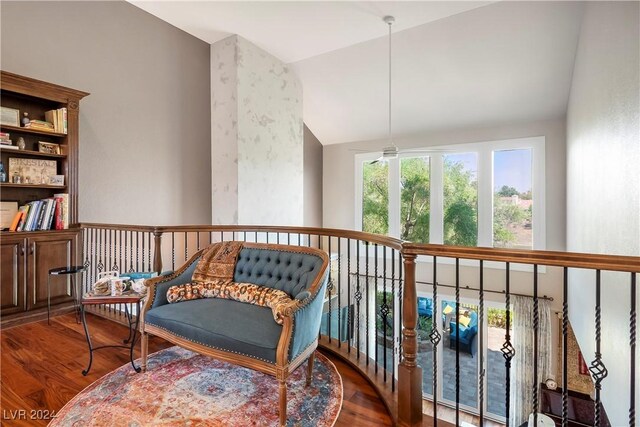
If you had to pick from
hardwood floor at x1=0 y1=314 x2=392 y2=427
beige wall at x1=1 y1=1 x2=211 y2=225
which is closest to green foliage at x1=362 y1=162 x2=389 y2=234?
beige wall at x1=1 y1=1 x2=211 y2=225

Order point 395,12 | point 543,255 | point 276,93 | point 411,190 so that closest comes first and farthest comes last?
1. point 543,255
2. point 395,12
3. point 276,93
4. point 411,190

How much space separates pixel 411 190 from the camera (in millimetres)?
6934

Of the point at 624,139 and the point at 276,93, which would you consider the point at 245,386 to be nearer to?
the point at 624,139

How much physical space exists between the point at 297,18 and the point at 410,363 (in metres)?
4.06

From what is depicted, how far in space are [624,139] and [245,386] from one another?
3.18m

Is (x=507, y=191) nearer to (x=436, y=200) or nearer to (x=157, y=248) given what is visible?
(x=436, y=200)

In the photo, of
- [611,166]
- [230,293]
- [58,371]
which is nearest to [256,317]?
[230,293]

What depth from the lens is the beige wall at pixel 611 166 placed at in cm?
209

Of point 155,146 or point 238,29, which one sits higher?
point 238,29

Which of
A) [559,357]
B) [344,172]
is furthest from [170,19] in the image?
[559,357]

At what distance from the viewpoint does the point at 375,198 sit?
293 inches

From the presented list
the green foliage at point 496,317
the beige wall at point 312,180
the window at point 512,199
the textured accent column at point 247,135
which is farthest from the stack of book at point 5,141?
the green foliage at point 496,317

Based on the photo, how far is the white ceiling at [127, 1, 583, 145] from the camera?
3.90m

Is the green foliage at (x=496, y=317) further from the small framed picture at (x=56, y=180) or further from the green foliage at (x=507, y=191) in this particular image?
the small framed picture at (x=56, y=180)
